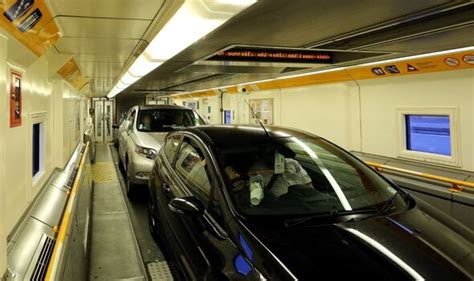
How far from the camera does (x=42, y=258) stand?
202 cm

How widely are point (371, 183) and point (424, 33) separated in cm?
300

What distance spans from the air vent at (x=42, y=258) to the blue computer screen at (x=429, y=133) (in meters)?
5.29

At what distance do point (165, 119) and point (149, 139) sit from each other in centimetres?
108

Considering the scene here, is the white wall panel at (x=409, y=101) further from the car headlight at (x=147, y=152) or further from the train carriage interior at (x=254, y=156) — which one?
the car headlight at (x=147, y=152)

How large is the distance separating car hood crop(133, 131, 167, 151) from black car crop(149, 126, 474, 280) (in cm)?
272

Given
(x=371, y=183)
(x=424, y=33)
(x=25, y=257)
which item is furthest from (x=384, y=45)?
(x=25, y=257)

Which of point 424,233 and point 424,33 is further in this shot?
point 424,33

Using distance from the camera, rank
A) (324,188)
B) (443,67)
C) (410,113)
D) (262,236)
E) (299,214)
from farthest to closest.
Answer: (410,113)
(443,67)
(324,188)
(299,214)
(262,236)

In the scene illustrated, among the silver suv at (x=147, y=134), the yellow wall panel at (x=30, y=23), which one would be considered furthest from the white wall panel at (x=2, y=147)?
the silver suv at (x=147, y=134)

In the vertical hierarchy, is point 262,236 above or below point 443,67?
below

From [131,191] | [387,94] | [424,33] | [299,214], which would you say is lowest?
[131,191]

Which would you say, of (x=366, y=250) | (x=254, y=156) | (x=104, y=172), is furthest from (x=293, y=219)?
(x=104, y=172)

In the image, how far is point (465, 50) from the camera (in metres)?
4.29

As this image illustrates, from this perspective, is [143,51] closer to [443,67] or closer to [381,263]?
[381,263]
